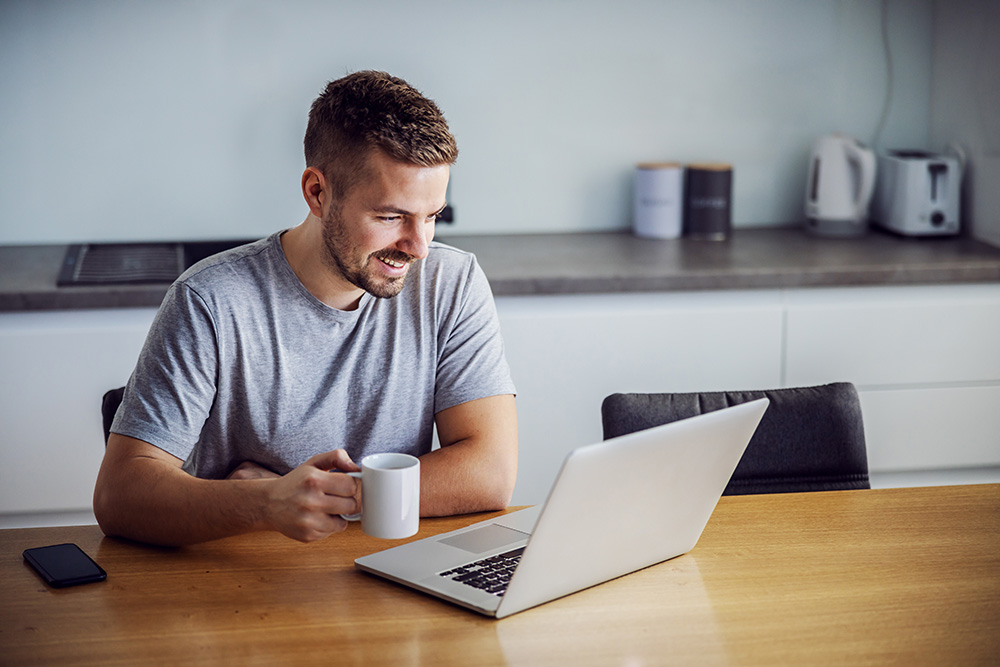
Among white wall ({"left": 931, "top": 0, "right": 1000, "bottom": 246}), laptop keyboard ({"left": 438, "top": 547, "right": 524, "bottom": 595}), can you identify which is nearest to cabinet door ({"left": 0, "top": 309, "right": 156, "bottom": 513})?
laptop keyboard ({"left": 438, "top": 547, "right": 524, "bottom": 595})

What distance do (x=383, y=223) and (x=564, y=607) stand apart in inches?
23.2

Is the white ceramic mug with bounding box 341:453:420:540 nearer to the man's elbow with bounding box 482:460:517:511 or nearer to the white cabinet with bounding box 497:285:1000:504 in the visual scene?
the man's elbow with bounding box 482:460:517:511

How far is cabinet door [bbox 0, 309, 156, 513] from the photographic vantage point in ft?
7.13

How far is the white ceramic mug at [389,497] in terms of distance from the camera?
106 cm

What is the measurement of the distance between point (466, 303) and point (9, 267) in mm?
1385

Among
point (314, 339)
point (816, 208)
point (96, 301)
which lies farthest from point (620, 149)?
point (314, 339)

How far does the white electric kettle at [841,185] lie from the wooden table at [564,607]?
5.54 feet

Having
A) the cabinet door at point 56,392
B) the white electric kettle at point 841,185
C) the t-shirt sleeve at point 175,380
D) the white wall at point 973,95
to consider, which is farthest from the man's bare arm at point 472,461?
the white wall at point 973,95

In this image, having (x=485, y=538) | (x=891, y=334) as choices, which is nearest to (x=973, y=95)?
(x=891, y=334)

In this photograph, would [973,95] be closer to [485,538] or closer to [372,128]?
[372,128]

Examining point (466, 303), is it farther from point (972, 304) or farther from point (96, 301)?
point (972, 304)

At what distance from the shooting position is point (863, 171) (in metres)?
2.79

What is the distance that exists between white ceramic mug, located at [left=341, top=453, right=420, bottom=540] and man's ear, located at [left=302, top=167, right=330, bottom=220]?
0.48m

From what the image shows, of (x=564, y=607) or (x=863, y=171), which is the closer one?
(x=564, y=607)
